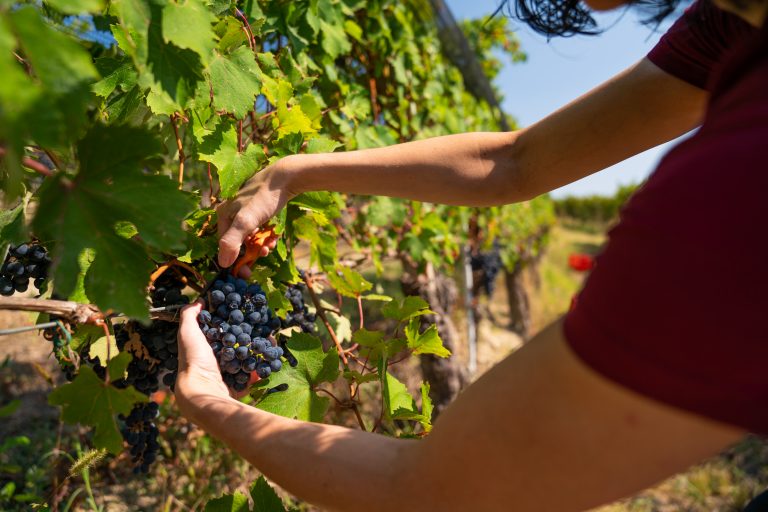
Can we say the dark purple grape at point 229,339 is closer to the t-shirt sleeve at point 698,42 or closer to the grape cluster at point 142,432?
the grape cluster at point 142,432

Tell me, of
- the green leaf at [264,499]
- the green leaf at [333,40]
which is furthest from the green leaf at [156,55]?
the green leaf at [333,40]

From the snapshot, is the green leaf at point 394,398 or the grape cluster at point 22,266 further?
the green leaf at point 394,398

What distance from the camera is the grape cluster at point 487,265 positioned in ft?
24.0

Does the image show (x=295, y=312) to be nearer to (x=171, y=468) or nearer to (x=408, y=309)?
(x=408, y=309)

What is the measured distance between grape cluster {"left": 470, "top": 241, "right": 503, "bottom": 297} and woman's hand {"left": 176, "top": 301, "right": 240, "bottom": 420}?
6.22 meters

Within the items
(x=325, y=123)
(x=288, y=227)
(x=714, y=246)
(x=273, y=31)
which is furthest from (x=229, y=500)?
(x=325, y=123)

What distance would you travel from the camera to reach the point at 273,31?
197 cm

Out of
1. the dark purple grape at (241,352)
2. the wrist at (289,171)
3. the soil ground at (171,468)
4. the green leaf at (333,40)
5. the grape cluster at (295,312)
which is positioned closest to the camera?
the dark purple grape at (241,352)

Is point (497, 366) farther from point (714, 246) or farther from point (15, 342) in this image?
point (15, 342)

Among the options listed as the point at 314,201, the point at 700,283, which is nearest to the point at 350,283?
the point at 314,201

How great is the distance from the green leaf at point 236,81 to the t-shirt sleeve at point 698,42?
0.93m

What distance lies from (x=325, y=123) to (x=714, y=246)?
231 cm

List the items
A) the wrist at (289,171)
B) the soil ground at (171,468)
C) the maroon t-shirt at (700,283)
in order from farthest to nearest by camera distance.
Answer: the soil ground at (171,468), the wrist at (289,171), the maroon t-shirt at (700,283)

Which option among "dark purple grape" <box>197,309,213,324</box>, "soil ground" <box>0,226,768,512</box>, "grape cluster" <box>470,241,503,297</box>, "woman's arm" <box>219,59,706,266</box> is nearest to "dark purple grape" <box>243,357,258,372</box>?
"dark purple grape" <box>197,309,213,324</box>
